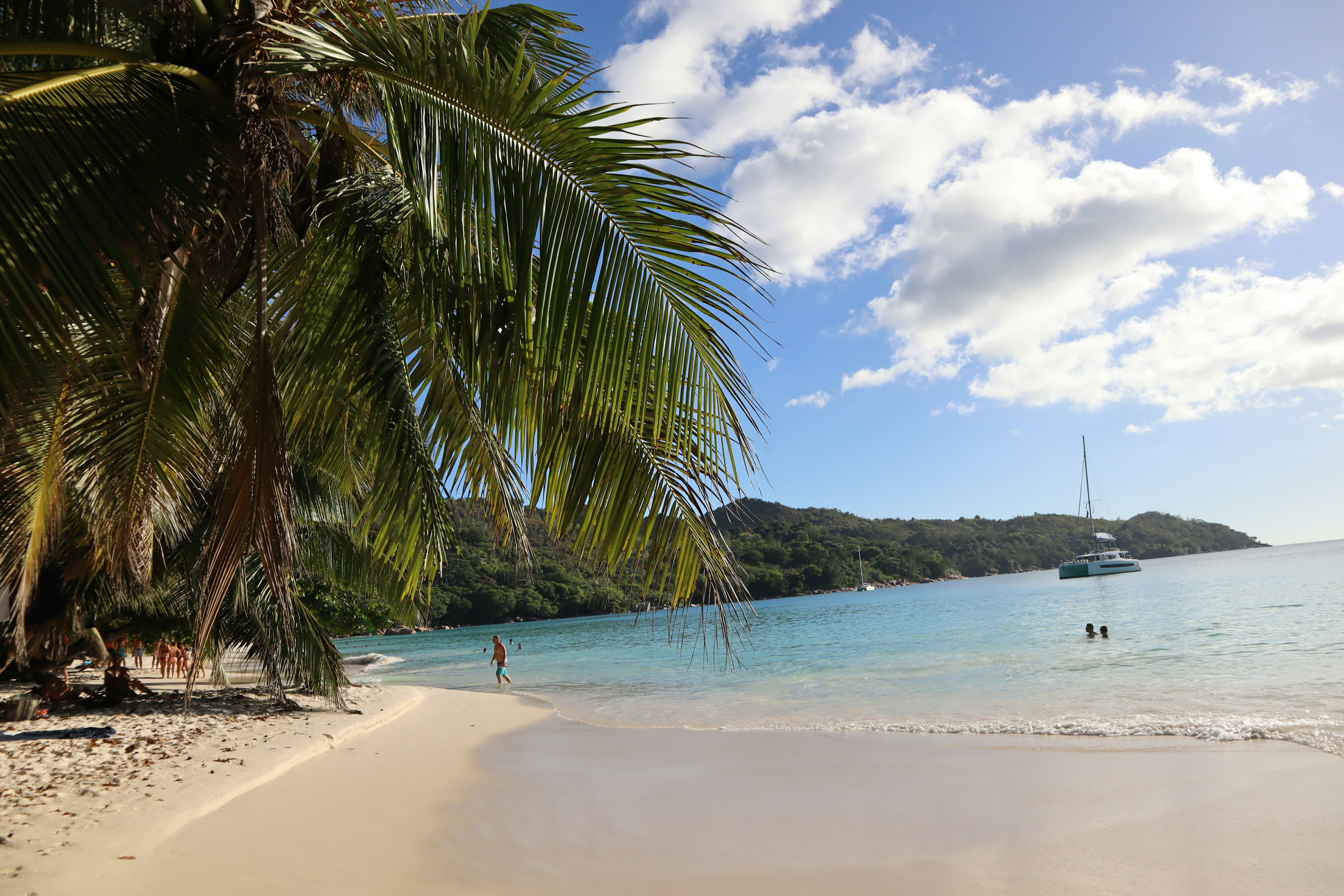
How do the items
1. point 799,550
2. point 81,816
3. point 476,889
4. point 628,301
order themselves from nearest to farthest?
point 628,301, point 476,889, point 81,816, point 799,550

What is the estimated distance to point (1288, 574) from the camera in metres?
52.0

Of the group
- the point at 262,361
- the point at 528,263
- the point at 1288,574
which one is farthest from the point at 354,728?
the point at 1288,574

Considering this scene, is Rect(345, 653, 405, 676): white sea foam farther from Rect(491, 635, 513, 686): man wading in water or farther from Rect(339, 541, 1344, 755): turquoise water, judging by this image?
Rect(491, 635, 513, 686): man wading in water

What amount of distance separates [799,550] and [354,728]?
27109 millimetres

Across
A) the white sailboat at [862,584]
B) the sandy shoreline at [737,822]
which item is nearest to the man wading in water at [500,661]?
the sandy shoreline at [737,822]

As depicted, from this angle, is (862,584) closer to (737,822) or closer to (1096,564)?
(1096,564)

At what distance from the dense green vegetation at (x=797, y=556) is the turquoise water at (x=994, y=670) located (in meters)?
0.79

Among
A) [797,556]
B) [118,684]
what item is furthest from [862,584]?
[118,684]

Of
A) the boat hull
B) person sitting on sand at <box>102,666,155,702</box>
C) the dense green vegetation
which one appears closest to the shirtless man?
the dense green vegetation

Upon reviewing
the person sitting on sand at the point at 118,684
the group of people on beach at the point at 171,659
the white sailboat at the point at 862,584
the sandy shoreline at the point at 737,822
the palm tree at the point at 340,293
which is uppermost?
the palm tree at the point at 340,293

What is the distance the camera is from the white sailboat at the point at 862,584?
76.1 metres

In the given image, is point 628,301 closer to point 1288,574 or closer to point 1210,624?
point 1210,624

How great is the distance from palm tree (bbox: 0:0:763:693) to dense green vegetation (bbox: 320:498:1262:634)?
1.35 ft

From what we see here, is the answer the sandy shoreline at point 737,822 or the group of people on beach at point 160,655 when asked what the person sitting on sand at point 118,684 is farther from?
the sandy shoreline at point 737,822
